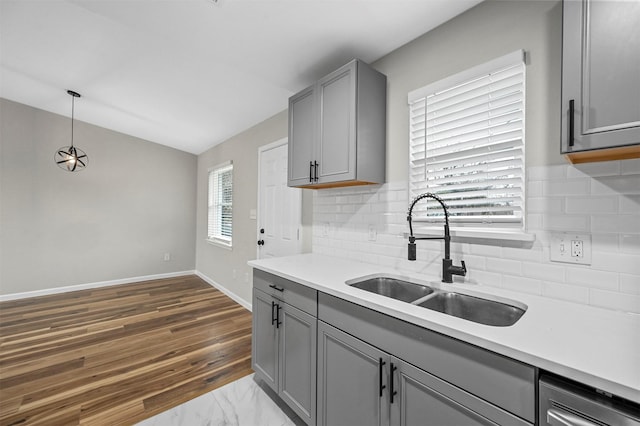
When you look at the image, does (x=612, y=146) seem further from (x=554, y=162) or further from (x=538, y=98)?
(x=538, y=98)

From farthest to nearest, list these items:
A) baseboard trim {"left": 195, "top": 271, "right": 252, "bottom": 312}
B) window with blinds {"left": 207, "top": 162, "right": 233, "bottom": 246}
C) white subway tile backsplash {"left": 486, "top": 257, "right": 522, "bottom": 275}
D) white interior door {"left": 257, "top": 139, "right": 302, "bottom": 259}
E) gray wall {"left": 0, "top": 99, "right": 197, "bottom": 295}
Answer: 1. window with blinds {"left": 207, "top": 162, "right": 233, "bottom": 246}
2. gray wall {"left": 0, "top": 99, "right": 197, "bottom": 295}
3. baseboard trim {"left": 195, "top": 271, "right": 252, "bottom": 312}
4. white interior door {"left": 257, "top": 139, "right": 302, "bottom": 259}
5. white subway tile backsplash {"left": 486, "top": 257, "right": 522, "bottom": 275}

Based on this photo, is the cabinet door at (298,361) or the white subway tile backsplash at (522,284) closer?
the white subway tile backsplash at (522,284)

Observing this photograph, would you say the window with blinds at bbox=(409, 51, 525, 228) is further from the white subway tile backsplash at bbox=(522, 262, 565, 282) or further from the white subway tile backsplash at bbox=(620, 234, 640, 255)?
the white subway tile backsplash at bbox=(620, 234, 640, 255)

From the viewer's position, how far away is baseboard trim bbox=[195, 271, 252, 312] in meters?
3.92

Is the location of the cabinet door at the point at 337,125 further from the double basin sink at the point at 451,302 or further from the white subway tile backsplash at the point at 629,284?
the white subway tile backsplash at the point at 629,284

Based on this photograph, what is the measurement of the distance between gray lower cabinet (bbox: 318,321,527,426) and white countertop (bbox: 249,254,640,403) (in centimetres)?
21

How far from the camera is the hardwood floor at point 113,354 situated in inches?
77.4

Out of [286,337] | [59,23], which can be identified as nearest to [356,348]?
[286,337]

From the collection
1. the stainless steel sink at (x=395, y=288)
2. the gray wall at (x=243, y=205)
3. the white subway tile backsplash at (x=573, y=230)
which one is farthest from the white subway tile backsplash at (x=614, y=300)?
the gray wall at (x=243, y=205)

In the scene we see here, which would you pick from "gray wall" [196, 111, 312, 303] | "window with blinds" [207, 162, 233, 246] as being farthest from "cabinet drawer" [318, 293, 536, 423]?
"window with blinds" [207, 162, 233, 246]

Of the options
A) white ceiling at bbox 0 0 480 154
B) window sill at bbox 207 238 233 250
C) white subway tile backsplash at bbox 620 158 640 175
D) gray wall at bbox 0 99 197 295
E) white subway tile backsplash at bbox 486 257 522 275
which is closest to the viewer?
white subway tile backsplash at bbox 620 158 640 175

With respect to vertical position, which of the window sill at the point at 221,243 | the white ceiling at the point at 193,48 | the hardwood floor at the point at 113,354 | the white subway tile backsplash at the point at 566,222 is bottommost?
the hardwood floor at the point at 113,354

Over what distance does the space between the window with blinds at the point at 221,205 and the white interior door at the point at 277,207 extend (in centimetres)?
117

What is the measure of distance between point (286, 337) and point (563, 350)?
1.45 metres
